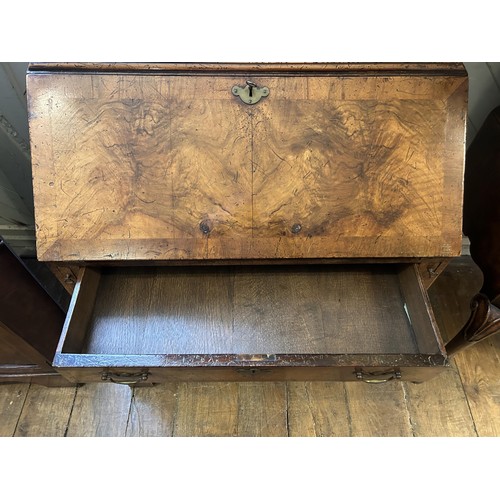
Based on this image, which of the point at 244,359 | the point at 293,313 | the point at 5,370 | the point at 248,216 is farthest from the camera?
the point at 5,370

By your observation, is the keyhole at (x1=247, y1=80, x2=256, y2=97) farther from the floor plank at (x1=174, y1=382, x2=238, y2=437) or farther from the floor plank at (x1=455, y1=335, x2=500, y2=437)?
the floor plank at (x1=455, y1=335, x2=500, y2=437)

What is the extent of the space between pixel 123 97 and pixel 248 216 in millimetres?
351

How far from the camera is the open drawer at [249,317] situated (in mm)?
840

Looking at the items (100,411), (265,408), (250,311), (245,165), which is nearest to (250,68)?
(245,165)

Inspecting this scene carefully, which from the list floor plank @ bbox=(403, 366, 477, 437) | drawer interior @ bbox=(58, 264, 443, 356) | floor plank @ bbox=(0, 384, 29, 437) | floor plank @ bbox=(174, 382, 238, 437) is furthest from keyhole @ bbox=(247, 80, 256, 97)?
floor plank @ bbox=(0, 384, 29, 437)

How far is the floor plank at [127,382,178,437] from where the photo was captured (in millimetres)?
1229

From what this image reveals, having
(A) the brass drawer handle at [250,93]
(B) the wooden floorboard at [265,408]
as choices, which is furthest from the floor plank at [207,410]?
(A) the brass drawer handle at [250,93]

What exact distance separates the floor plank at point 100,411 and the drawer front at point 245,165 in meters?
0.60

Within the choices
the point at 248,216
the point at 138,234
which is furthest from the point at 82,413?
the point at 248,216

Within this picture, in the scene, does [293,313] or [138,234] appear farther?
[293,313]

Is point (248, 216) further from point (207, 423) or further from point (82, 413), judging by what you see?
point (82, 413)

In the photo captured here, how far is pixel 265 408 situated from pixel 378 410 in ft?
1.12

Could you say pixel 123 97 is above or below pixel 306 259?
above
